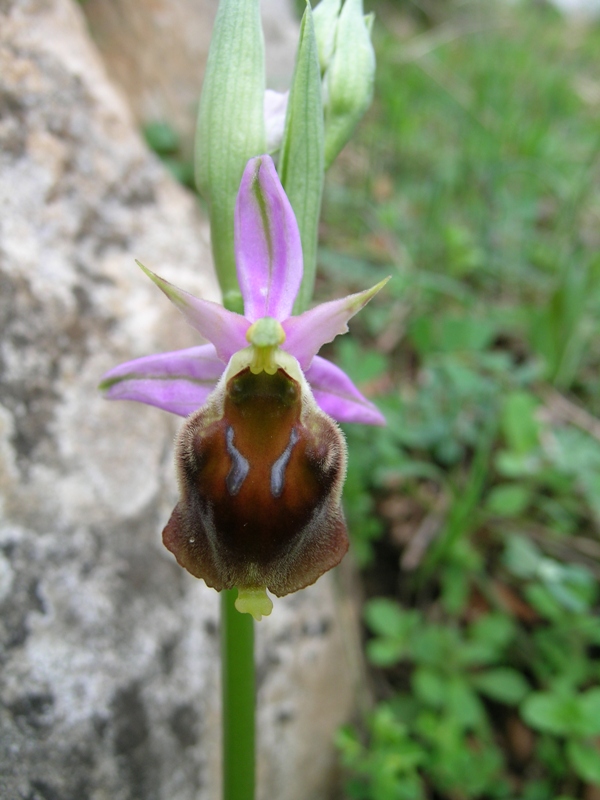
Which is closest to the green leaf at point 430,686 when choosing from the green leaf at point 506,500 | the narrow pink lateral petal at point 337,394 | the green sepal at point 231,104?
the green leaf at point 506,500

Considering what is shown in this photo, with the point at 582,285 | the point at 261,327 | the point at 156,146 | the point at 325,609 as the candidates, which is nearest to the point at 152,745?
the point at 325,609

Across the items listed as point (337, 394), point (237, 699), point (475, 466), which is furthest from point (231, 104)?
point (475, 466)

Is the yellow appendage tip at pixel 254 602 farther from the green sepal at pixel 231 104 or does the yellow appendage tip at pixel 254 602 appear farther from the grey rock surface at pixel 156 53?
the grey rock surface at pixel 156 53

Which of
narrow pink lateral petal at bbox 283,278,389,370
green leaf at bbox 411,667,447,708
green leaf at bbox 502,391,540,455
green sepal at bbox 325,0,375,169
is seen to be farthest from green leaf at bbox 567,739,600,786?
green sepal at bbox 325,0,375,169

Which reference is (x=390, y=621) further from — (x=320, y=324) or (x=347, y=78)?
(x=347, y=78)

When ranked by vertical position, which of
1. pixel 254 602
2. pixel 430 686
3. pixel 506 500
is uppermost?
pixel 254 602
